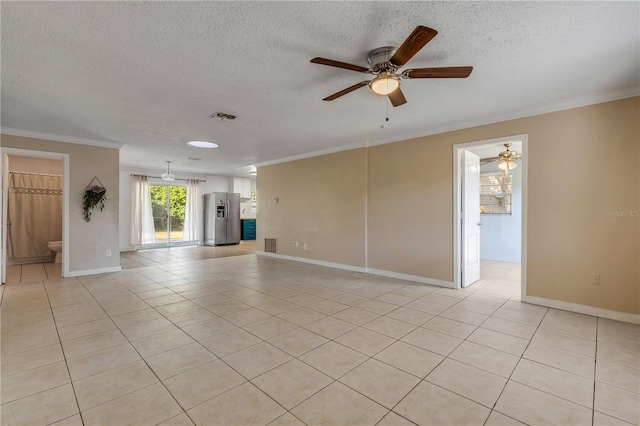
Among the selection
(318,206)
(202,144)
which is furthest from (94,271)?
(318,206)

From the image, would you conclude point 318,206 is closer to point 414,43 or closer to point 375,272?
point 375,272

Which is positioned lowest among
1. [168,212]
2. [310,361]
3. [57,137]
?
[310,361]

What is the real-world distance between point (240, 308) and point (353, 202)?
315 centimetres

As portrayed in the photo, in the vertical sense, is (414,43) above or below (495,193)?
above

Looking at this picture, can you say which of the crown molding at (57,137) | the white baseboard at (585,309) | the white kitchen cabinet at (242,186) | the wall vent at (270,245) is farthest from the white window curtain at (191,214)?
the white baseboard at (585,309)

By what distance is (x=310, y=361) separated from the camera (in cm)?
229

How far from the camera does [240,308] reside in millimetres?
3521

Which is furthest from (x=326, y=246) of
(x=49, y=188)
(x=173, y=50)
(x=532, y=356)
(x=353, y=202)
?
(x=49, y=188)

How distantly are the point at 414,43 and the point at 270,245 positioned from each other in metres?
6.47

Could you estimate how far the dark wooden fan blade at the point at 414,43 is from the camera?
5.66 ft

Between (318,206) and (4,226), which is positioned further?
(318,206)

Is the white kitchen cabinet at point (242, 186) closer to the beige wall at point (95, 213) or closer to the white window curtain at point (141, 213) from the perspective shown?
the white window curtain at point (141, 213)

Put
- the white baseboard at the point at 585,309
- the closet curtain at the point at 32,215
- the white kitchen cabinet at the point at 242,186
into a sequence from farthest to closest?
the white kitchen cabinet at the point at 242,186
the closet curtain at the point at 32,215
the white baseboard at the point at 585,309

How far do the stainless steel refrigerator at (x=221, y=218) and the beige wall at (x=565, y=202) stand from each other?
687 centimetres
